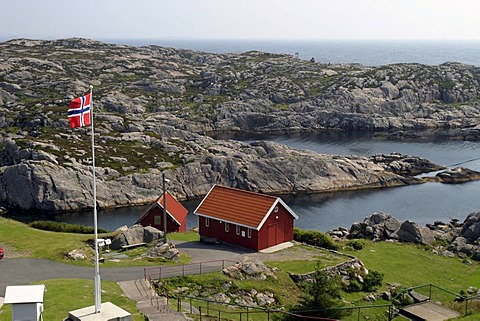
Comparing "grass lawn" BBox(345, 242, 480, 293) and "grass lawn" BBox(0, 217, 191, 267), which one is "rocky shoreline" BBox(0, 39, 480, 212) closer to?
"grass lawn" BBox(0, 217, 191, 267)

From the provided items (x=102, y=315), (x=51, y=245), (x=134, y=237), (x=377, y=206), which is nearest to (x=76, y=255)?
(x=51, y=245)

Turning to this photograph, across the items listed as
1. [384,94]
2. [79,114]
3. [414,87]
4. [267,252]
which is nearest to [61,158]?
[267,252]

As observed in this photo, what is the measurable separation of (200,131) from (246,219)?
368ft

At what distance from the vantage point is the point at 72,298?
30.3 meters

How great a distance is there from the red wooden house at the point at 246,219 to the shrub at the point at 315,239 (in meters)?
2.11

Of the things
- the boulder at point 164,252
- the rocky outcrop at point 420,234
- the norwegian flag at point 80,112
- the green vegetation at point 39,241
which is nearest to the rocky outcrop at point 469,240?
the rocky outcrop at point 420,234

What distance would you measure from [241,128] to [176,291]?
443 ft

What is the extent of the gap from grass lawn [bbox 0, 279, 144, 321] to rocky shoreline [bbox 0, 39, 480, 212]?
187 feet

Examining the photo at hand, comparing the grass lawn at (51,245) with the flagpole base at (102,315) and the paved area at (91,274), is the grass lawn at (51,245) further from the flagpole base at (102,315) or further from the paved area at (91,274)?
the flagpole base at (102,315)

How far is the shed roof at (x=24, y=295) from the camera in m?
23.9

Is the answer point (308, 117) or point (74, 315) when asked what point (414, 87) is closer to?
point (308, 117)

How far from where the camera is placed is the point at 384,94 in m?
184

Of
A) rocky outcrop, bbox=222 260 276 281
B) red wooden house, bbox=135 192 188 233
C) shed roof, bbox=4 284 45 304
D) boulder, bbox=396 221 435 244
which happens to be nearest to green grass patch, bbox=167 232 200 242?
red wooden house, bbox=135 192 188 233

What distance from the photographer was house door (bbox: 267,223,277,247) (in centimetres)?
4759
